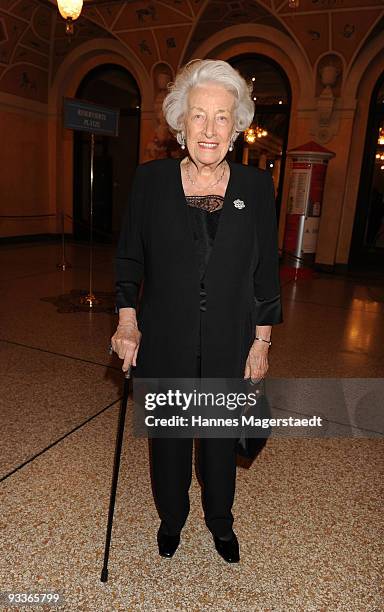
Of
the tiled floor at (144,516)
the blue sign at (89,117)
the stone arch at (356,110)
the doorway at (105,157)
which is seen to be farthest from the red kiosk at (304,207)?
the tiled floor at (144,516)

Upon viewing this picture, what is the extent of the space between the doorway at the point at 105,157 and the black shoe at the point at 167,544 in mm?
10498

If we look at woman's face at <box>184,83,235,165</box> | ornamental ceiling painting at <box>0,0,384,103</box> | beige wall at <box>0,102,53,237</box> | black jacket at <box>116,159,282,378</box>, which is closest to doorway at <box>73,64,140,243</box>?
beige wall at <box>0,102,53,237</box>

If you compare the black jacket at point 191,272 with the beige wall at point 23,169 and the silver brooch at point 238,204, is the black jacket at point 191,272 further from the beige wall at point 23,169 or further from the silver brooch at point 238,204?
the beige wall at point 23,169

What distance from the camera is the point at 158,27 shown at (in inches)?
428

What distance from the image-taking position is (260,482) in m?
2.58

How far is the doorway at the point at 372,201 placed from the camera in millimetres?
10242

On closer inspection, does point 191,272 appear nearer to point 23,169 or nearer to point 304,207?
point 304,207

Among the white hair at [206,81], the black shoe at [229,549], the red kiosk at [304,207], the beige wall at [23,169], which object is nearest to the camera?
the white hair at [206,81]

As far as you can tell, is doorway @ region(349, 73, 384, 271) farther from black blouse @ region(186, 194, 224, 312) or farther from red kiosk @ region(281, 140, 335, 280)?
black blouse @ region(186, 194, 224, 312)

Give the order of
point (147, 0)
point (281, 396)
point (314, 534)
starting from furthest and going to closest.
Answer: point (147, 0) → point (281, 396) → point (314, 534)

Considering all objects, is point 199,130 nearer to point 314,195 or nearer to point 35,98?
point 314,195

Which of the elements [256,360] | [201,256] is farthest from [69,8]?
[256,360]

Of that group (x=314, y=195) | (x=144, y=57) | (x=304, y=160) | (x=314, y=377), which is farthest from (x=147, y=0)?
(x=314, y=377)

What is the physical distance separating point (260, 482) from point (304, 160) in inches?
312
